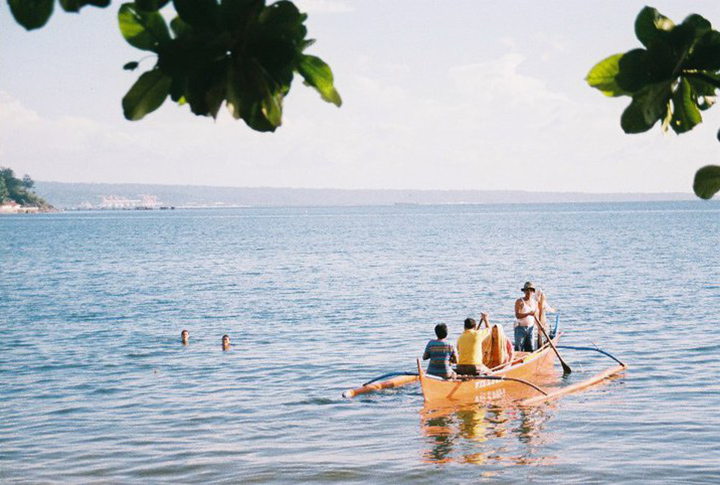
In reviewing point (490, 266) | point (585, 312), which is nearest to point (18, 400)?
point (585, 312)

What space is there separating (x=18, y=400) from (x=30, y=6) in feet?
77.2

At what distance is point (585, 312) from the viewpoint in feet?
139

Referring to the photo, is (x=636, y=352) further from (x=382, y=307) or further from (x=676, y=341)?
(x=382, y=307)

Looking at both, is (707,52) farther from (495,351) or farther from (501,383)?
(501,383)

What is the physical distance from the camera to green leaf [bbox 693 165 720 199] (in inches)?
97.6

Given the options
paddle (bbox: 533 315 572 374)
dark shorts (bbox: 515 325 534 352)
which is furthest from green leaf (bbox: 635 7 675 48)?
dark shorts (bbox: 515 325 534 352)

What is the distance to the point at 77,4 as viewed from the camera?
6.97ft

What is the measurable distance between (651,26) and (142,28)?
1258 millimetres

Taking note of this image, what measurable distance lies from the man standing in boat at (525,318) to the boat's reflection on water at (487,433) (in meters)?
2.83

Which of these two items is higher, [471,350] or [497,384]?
[471,350]

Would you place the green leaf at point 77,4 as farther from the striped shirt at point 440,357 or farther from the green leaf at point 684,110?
the striped shirt at point 440,357

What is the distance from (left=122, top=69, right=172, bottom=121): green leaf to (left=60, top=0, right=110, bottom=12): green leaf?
0.23 meters

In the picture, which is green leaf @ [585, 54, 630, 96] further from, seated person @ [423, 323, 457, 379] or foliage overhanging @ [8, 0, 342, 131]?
seated person @ [423, 323, 457, 379]

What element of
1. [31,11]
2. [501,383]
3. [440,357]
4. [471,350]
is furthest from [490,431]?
[31,11]
